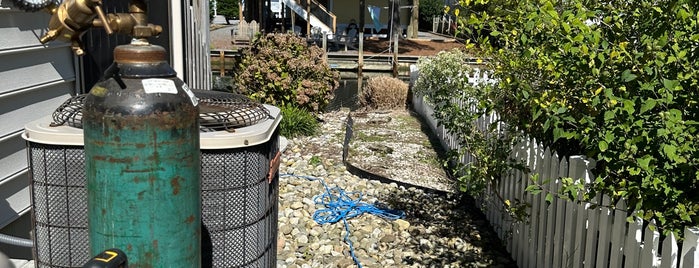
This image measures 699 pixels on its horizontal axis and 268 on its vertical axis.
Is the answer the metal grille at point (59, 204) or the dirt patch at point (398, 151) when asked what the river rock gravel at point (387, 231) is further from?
the metal grille at point (59, 204)

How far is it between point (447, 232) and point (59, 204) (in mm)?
3483

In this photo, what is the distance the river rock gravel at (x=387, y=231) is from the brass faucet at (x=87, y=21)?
2842 mm

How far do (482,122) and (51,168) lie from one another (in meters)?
4.32

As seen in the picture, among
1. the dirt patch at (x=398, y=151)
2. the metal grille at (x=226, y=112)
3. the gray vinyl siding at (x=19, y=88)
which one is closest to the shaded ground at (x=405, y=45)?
the dirt patch at (x=398, y=151)

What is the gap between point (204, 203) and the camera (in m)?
2.69

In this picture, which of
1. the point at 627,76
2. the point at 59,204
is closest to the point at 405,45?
the point at 627,76

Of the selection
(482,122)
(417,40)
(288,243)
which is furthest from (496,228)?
(417,40)

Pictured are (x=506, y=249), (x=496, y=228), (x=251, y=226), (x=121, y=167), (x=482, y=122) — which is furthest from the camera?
(x=482, y=122)

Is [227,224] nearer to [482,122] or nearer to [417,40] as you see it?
[482,122]

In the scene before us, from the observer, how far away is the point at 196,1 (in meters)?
7.31

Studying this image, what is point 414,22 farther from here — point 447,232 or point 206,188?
point 206,188

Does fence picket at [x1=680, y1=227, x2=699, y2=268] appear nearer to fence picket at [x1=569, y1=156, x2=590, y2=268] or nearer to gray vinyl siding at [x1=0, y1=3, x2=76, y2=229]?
fence picket at [x1=569, y1=156, x2=590, y2=268]

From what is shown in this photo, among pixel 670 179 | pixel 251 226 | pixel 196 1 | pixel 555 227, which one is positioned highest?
pixel 196 1

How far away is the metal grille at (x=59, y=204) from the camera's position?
261cm
